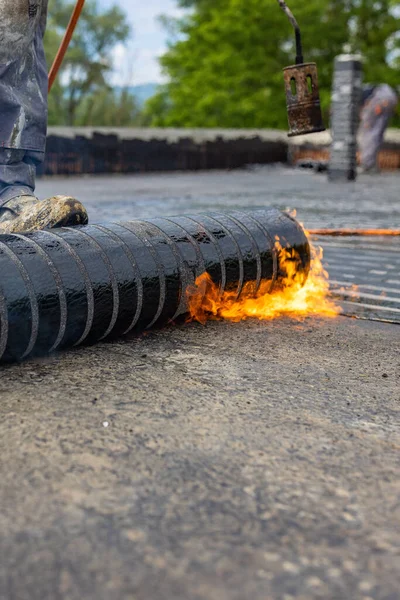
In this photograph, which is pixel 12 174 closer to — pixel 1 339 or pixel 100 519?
pixel 1 339

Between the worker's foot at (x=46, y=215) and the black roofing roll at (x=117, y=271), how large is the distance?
7.9 inches

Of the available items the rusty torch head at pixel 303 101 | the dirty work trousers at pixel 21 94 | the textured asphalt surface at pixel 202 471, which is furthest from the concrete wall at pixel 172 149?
the textured asphalt surface at pixel 202 471

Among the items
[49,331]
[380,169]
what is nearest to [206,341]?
[49,331]

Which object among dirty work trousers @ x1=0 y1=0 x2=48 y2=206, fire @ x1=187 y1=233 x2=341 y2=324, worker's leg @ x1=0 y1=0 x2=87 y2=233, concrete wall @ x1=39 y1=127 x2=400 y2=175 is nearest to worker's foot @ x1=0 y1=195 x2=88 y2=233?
worker's leg @ x1=0 y1=0 x2=87 y2=233

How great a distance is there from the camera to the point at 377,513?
65.9 inches

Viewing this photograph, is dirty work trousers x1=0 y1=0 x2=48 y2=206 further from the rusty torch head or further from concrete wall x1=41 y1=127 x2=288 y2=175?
concrete wall x1=41 y1=127 x2=288 y2=175

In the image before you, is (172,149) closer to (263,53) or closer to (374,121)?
(374,121)

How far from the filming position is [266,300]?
3773 millimetres

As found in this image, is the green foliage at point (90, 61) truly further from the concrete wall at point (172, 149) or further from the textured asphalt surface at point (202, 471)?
the textured asphalt surface at point (202, 471)

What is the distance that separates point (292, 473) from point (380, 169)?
2489cm

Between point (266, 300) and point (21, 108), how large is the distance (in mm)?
1622

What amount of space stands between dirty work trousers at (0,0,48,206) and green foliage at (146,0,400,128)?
111ft

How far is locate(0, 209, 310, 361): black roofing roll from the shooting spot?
2.69 metres

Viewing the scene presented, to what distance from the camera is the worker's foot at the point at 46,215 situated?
3311 mm
